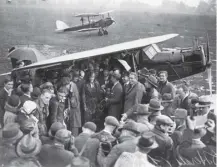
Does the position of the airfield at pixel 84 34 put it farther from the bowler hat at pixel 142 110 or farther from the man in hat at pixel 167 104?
the bowler hat at pixel 142 110

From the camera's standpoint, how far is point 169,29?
4848 mm

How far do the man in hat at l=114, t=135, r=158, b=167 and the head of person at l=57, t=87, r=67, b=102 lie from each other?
1.28 metres

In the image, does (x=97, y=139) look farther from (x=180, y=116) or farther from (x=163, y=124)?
(x=180, y=116)

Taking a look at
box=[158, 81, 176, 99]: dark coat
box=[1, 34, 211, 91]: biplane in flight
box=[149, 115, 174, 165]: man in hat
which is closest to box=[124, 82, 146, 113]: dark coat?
box=[158, 81, 176, 99]: dark coat

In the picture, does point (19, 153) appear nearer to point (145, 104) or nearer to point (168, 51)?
→ point (145, 104)

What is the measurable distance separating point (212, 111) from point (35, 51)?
302 cm

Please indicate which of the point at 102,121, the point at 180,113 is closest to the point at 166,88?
the point at 180,113

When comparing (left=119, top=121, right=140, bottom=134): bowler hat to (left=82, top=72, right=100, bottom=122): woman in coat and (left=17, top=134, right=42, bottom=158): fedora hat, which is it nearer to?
(left=82, top=72, right=100, bottom=122): woman in coat

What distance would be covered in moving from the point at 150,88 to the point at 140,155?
1.12 metres

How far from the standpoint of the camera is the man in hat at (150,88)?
4465 mm

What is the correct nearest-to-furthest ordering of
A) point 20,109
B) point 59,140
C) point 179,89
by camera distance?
point 59,140 → point 20,109 → point 179,89

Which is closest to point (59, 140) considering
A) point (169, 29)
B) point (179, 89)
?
point (179, 89)

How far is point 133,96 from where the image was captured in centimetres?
441

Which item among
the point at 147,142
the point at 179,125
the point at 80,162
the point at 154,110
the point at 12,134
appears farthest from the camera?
the point at 179,125
